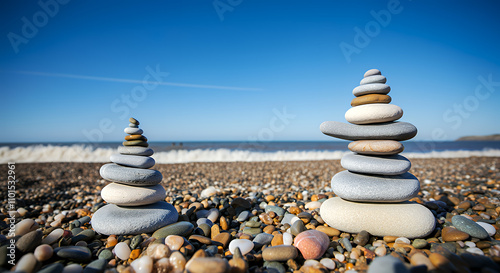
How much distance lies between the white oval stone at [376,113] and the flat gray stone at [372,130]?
0.10 m

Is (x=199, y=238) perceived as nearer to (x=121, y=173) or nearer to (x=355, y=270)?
(x=121, y=173)

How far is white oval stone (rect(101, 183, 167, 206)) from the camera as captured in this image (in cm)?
334

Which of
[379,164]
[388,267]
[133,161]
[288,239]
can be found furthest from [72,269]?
[379,164]

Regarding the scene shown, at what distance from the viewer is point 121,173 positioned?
338 centimetres

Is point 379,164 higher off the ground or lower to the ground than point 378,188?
higher

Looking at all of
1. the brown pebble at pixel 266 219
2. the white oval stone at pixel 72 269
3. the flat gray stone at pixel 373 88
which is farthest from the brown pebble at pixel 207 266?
the flat gray stone at pixel 373 88

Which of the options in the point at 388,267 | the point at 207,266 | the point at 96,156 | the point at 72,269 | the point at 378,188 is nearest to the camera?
the point at 388,267

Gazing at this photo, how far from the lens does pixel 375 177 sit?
3410mm

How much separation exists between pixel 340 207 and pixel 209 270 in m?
2.19

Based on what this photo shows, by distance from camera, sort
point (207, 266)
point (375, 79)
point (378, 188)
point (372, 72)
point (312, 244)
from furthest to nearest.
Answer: point (372, 72), point (375, 79), point (378, 188), point (312, 244), point (207, 266)

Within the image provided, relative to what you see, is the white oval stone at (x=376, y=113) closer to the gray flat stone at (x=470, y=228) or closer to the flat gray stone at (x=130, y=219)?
the gray flat stone at (x=470, y=228)

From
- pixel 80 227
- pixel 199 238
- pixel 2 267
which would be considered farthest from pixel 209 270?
pixel 80 227

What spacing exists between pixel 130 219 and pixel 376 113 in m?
4.07

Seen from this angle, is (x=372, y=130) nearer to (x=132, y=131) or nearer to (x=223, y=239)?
(x=223, y=239)
